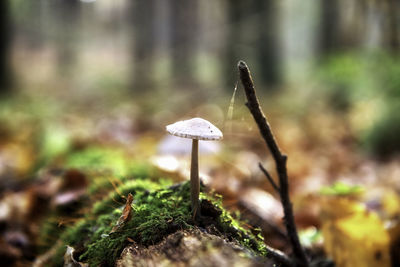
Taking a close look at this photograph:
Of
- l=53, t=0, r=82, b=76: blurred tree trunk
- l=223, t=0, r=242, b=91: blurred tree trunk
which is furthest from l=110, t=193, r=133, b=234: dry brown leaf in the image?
l=53, t=0, r=82, b=76: blurred tree trunk

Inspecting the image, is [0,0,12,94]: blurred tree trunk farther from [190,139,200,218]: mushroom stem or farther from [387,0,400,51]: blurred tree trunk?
[190,139,200,218]: mushroom stem

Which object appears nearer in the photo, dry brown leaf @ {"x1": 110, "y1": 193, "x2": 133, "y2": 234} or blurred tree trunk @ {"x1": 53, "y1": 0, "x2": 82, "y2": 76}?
dry brown leaf @ {"x1": 110, "y1": 193, "x2": 133, "y2": 234}

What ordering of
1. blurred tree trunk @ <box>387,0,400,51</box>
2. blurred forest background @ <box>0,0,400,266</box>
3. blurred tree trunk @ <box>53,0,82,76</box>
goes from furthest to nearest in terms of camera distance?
blurred tree trunk @ <box>53,0,82,76</box> → blurred tree trunk @ <box>387,0,400,51</box> → blurred forest background @ <box>0,0,400,266</box>

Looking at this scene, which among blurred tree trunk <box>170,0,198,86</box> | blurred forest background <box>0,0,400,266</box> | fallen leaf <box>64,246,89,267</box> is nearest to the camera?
fallen leaf <box>64,246,89,267</box>

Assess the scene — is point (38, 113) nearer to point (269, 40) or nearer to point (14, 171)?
point (14, 171)

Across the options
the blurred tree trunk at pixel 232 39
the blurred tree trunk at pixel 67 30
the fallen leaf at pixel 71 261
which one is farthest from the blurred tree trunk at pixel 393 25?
the blurred tree trunk at pixel 67 30

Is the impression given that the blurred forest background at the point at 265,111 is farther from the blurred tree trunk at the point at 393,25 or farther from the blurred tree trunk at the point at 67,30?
the blurred tree trunk at the point at 67,30
